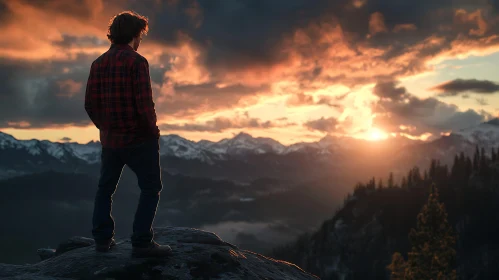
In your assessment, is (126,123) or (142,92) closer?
(142,92)

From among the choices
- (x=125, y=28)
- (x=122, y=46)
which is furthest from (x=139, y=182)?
(x=125, y=28)

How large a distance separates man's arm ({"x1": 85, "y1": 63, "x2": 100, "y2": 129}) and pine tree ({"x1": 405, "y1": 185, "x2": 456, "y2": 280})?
262 feet

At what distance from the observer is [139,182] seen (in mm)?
9695

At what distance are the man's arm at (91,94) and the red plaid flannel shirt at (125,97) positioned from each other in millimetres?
114

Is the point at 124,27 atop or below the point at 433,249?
atop

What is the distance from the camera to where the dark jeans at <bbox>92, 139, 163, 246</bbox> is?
957cm

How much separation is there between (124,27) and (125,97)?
66.2 inches

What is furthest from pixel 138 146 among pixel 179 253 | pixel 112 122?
pixel 179 253

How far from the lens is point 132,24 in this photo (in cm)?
968

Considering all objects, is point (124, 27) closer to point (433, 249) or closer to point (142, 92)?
point (142, 92)

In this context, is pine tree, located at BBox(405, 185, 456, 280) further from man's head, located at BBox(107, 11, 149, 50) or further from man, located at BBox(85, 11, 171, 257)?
man's head, located at BBox(107, 11, 149, 50)

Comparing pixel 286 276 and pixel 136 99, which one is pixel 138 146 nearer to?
pixel 136 99

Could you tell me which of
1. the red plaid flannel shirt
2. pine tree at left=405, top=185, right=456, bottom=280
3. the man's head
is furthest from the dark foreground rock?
pine tree at left=405, top=185, right=456, bottom=280

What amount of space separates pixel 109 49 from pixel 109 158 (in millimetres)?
2542
